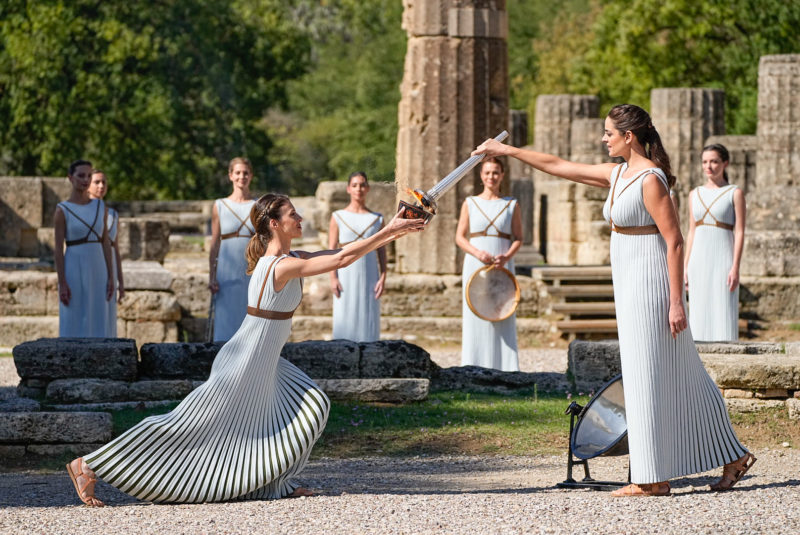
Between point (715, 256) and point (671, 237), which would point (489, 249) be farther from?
point (671, 237)

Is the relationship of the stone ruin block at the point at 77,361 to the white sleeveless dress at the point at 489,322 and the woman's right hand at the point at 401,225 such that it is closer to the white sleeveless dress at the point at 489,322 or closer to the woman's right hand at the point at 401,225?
the white sleeveless dress at the point at 489,322

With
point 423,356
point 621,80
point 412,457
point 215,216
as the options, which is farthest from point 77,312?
point 621,80

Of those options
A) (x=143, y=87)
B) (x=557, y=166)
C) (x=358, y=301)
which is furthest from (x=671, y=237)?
(x=143, y=87)

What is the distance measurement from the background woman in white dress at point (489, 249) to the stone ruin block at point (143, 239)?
7293mm

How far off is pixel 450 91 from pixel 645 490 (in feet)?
33.2

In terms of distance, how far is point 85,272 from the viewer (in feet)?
36.2

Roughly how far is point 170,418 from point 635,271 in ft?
7.72

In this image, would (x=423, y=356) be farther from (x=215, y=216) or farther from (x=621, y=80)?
(x=621, y=80)

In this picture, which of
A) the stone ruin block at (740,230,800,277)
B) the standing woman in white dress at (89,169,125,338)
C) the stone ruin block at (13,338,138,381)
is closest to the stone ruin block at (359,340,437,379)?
the stone ruin block at (13,338,138,381)

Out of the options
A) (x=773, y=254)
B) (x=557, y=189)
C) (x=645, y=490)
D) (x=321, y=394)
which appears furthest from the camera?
(x=557, y=189)

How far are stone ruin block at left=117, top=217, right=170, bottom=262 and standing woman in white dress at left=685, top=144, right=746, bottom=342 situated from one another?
8.77 metres

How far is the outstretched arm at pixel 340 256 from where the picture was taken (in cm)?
604

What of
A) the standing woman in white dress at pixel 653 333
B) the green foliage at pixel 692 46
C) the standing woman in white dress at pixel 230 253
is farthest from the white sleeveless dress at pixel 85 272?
the green foliage at pixel 692 46

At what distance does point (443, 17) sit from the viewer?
1577 cm
